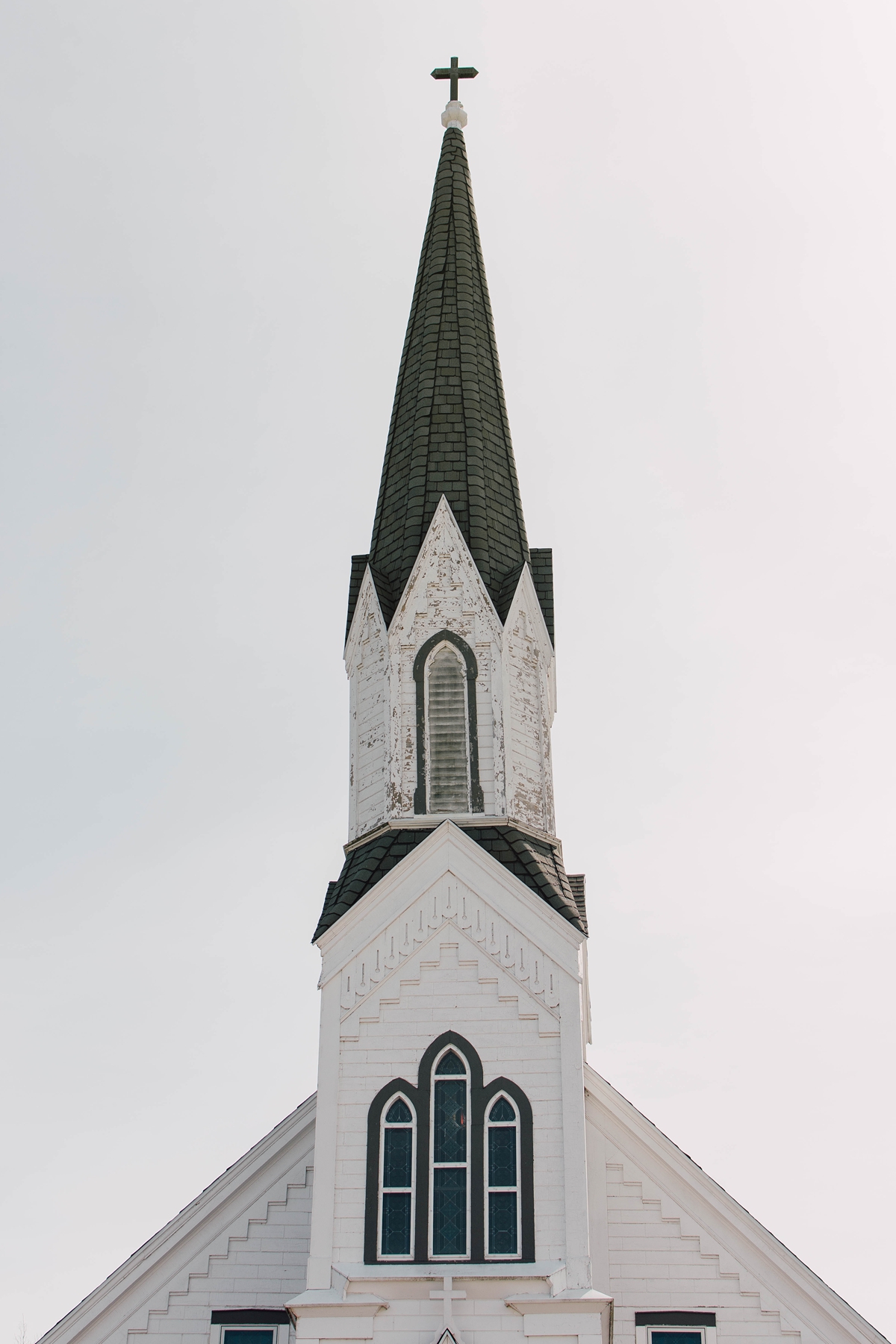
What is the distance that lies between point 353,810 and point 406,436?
19.4 feet

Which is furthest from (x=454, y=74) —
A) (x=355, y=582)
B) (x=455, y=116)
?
(x=355, y=582)

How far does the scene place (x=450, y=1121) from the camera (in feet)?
54.6

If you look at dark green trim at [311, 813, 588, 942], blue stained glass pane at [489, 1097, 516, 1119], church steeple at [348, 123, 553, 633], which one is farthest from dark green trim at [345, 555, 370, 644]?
blue stained glass pane at [489, 1097, 516, 1119]

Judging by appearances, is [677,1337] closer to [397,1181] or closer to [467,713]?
[397,1181]

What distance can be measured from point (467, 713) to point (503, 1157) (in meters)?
5.59

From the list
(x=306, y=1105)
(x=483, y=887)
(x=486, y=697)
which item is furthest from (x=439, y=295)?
(x=306, y=1105)

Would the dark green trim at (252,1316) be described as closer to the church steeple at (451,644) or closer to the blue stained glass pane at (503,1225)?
the blue stained glass pane at (503,1225)

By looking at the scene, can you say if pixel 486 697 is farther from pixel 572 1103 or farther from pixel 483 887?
pixel 572 1103

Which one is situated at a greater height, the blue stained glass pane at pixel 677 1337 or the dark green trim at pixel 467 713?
the dark green trim at pixel 467 713

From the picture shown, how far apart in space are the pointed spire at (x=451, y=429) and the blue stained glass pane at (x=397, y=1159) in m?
6.94

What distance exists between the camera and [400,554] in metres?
21.0

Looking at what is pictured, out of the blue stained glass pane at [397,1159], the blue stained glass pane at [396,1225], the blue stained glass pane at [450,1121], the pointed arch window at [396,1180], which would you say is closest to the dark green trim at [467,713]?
the blue stained glass pane at [450,1121]

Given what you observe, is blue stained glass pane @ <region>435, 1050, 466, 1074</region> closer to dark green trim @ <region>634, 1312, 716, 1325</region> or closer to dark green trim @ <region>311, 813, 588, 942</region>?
dark green trim @ <region>311, 813, 588, 942</region>

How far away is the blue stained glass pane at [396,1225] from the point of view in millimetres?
16000
